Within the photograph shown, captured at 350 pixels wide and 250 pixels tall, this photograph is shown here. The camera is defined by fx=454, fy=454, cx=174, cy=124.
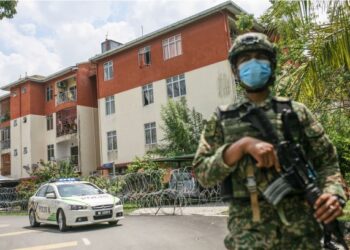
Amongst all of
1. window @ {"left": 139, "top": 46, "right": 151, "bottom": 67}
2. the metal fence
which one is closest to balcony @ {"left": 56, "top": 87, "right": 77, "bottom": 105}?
window @ {"left": 139, "top": 46, "right": 151, "bottom": 67}

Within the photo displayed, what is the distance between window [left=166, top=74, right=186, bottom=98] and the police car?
45.1ft

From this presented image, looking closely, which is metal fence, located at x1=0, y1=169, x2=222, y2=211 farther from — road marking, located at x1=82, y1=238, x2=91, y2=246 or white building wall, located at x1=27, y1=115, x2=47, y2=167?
white building wall, located at x1=27, y1=115, x2=47, y2=167

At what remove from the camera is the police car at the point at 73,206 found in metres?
12.0

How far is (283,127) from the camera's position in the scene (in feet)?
7.32

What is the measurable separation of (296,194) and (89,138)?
35.1 m

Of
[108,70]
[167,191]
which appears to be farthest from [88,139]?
[167,191]

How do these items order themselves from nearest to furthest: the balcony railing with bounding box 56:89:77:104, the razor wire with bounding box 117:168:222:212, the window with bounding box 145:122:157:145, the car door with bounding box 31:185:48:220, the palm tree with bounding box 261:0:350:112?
the palm tree with bounding box 261:0:350:112 → the car door with bounding box 31:185:48:220 → the razor wire with bounding box 117:168:222:212 → the window with bounding box 145:122:157:145 → the balcony railing with bounding box 56:89:77:104

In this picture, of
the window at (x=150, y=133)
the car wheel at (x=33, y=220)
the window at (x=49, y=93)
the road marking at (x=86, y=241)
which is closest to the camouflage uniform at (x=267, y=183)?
the road marking at (x=86, y=241)

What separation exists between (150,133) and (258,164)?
27025 millimetres

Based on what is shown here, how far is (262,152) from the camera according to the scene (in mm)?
2061

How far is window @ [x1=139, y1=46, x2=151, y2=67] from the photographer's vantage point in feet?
96.2

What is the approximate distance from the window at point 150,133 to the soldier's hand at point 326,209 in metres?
26.7

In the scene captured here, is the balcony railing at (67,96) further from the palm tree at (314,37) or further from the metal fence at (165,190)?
the palm tree at (314,37)

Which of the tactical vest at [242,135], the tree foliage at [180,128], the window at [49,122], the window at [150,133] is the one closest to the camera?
the tactical vest at [242,135]
